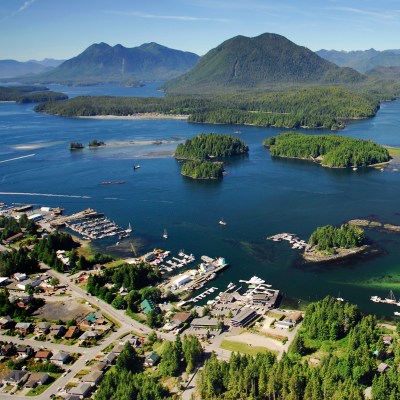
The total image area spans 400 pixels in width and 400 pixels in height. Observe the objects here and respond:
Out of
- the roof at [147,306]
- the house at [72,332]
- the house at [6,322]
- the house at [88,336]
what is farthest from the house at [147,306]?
the house at [6,322]

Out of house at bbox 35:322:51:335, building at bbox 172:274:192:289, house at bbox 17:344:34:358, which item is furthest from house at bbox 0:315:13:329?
building at bbox 172:274:192:289

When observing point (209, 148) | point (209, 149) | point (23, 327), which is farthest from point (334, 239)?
point (209, 148)

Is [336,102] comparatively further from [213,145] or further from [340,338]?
[340,338]

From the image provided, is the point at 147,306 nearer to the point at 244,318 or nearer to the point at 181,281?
the point at 181,281

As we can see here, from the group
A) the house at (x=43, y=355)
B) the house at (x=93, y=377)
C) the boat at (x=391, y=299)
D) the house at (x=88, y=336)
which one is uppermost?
the boat at (x=391, y=299)

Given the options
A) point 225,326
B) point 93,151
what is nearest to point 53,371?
point 225,326

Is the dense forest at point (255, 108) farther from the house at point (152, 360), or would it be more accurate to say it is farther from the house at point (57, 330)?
the house at point (152, 360)
